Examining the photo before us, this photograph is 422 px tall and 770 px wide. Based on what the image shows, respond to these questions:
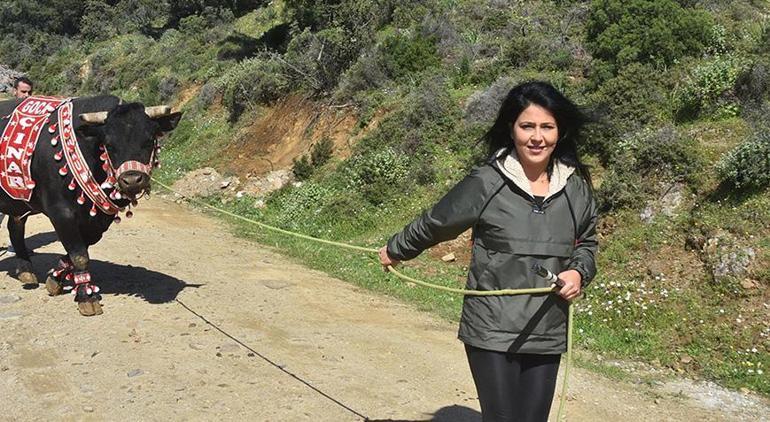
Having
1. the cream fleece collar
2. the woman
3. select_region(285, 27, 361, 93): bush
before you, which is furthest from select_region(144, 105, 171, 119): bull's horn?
select_region(285, 27, 361, 93): bush

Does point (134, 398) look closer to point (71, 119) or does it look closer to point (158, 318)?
point (158, 318)

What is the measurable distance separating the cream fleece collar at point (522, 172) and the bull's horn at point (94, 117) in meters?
4.60

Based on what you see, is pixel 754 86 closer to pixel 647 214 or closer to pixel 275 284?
pixel 647 214

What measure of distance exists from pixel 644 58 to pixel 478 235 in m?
11.9

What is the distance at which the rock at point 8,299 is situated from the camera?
7.18 meters

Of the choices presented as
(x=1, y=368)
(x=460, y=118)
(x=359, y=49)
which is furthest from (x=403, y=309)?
(x=359, y=49)

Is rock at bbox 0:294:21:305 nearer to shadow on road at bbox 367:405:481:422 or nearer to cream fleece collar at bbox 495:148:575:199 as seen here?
shadow on road at bbox 367:405:481:422

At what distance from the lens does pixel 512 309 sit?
10.7 ft

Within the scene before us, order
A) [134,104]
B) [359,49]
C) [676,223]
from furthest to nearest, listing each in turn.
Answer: [359,49] < [676,223] < [134,104]

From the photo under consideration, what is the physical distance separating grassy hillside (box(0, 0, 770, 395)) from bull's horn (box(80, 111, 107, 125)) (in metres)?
4.75

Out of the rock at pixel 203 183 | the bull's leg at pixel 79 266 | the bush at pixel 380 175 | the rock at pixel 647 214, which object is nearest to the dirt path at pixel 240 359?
the bull's leg at pixel 79 266

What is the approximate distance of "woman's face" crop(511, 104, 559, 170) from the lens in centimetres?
326

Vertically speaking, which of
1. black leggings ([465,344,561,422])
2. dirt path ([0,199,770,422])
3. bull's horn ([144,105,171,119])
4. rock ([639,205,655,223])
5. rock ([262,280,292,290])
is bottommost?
rock ([262,280,292,290])

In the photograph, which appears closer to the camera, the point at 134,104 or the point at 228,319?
the point at 134,104
